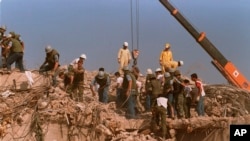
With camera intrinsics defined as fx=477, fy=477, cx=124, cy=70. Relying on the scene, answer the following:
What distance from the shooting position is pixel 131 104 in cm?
1377

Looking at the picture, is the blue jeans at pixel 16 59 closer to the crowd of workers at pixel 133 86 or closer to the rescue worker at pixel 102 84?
the crowd of workers at pixel 133 86

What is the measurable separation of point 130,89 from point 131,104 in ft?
1.80

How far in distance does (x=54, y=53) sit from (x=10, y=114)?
2169 mm

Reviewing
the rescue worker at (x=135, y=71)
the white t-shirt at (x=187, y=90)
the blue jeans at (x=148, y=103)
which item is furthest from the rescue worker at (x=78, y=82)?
the white t-shirt at (x=187, y=90)

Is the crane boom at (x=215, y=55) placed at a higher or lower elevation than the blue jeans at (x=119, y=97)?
higher

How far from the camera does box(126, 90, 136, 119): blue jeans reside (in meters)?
13.6

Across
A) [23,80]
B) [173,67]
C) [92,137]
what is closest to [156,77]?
[173,67]

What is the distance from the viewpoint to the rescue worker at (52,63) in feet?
45.8

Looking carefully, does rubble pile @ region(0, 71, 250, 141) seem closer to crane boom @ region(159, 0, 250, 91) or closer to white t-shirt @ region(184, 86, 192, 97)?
white t-shirt @ region(184, 86, 192, 97)

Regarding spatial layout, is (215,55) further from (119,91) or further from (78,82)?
(78,82)

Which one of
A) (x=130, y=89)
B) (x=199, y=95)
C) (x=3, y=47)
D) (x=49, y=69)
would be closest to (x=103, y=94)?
(x=130, y=89)

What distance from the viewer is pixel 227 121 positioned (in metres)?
13.1

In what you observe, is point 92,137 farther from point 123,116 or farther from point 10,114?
point 10,114

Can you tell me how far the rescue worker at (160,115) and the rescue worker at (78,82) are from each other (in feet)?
7.36
